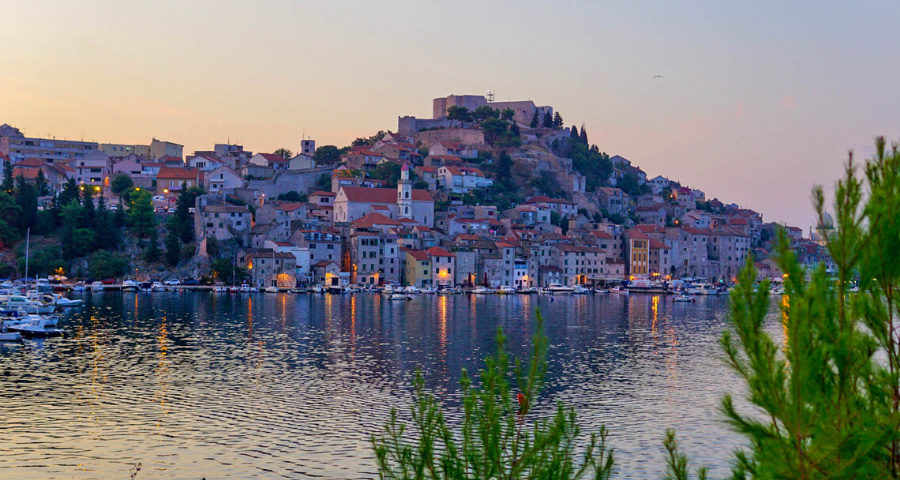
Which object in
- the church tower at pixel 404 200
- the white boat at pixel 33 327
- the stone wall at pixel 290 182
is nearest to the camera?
the white boat at pixel 33 327

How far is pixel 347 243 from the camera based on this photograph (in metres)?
77.0

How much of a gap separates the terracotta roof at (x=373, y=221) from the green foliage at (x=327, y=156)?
21749 millimetres

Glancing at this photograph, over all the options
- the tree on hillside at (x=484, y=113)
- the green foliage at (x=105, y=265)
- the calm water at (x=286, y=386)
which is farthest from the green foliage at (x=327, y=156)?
the calm water at (x=286, y=386)

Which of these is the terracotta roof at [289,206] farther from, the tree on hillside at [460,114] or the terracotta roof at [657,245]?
the tree on hillside at [460,114]

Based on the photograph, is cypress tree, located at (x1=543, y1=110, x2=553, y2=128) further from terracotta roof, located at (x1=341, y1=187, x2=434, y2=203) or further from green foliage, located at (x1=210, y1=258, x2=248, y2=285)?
green foliage, located at (x1=210, y1=258, x2=248, y2=285)

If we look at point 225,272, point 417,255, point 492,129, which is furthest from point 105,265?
point 492,129

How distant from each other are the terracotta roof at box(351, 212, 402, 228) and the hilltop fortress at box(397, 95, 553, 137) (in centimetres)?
3786

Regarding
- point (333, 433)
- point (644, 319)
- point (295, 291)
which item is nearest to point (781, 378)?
point (333, 433)

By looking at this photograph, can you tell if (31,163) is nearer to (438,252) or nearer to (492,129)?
(438,252)

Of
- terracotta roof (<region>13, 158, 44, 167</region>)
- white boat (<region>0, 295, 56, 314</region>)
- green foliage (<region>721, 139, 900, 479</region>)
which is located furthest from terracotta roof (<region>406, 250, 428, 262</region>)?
green foliage (<region>721, 139, 900, 479</region>)

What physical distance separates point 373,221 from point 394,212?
5908mm

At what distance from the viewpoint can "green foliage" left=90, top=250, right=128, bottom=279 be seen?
7306cm

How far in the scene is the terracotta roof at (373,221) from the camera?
77.3 metres

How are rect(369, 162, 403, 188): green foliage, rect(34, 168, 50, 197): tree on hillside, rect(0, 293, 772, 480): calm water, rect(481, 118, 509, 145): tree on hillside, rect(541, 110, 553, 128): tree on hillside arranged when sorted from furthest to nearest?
rect(541, 110, 553, 128): tree on hillside < rect(481, 118, 509, 145): tree on hillside < rect(369, 162, 403, 188): green foliage < rect(34, 168, 50, 197): tree on hillside < rect(0, 293, 772, 480): calm water
